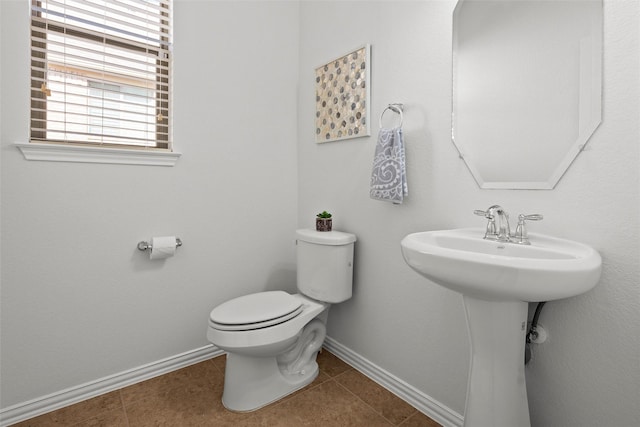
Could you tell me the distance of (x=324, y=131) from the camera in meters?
1.99

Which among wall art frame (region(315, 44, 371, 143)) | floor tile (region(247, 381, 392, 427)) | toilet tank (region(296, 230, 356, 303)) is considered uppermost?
wall art frame (region(315, 44, 371, 143))

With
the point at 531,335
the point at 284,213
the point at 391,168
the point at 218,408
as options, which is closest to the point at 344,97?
the point at 391,168

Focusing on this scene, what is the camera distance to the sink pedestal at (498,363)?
101 centimetres

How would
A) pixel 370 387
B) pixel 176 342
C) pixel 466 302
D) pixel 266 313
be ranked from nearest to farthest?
1. pixel 466 302
2. pixel 266 313
3. pixel 370 387
4. pixel 176 342

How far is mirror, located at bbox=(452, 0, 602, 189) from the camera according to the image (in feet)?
3.38

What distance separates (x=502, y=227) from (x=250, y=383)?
50.4 inches

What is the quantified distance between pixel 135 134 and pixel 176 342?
Result: 1.16m

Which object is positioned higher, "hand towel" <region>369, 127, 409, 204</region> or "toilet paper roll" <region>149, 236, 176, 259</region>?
"hand towel" <region>369, 127, 409, 204</region>

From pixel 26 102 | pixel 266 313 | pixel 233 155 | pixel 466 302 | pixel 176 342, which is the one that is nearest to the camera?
pixel 466 302

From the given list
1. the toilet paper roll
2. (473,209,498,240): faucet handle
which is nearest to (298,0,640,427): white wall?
(473,209,498,240): faucet handle

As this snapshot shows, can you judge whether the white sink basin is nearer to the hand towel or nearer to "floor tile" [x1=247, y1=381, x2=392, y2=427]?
the hand towel

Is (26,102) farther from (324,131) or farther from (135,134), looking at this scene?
(324,131)

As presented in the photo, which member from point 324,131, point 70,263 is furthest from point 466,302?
point 70,263

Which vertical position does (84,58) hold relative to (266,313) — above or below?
above
